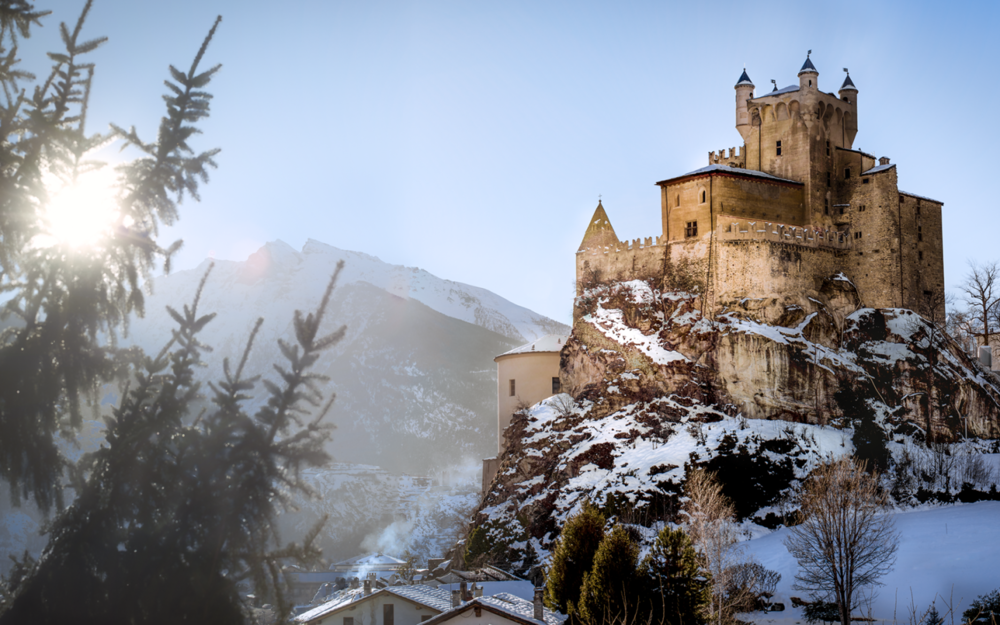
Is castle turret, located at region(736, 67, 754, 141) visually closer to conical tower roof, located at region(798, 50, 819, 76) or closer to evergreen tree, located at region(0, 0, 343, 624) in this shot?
conical tower roof, located at region(798, 50, 819, 76)

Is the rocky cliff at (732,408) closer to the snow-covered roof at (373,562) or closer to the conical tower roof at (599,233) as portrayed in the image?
the conical tower roof at (599,233)

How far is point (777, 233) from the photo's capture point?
5962cm

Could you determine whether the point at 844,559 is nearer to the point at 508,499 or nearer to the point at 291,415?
the point at 508,499

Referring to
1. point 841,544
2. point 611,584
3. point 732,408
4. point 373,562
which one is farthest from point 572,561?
point 373,562

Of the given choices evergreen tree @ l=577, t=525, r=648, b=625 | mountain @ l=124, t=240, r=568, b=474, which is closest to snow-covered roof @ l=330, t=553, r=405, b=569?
evergreen tree @ l=577, t=525, r=648, b=625

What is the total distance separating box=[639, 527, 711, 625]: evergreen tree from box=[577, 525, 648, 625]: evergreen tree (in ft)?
1.52

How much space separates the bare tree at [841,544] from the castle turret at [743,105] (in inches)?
1197

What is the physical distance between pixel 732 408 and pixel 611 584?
27715 mm

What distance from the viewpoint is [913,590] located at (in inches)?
1572

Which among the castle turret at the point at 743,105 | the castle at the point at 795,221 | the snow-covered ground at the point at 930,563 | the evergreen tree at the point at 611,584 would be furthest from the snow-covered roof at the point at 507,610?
the castle turret at the point at 743,105

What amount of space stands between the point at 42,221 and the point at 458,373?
548 feet

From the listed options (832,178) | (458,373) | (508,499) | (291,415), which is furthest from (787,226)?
(458,373)

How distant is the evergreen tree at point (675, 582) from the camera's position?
30094 mm

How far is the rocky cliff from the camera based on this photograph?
52156mm
